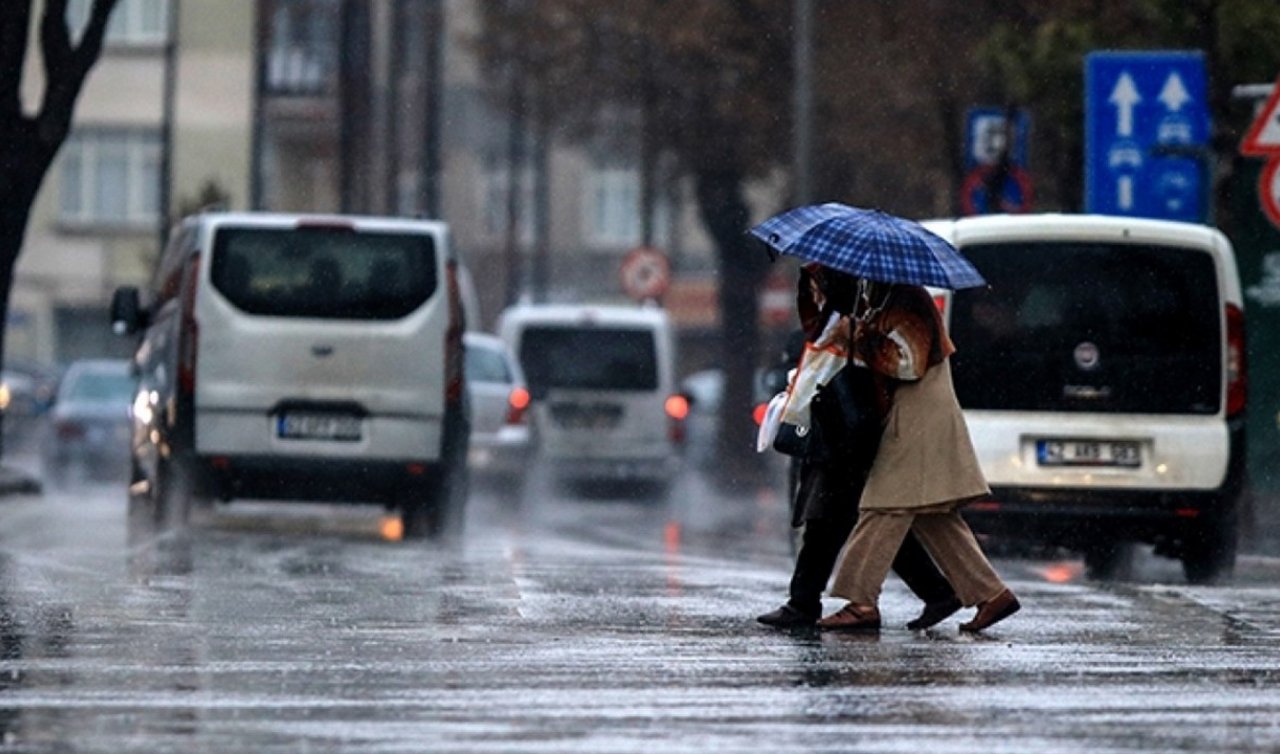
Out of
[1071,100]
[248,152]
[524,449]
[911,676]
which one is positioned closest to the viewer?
[911,676]

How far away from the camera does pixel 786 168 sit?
44.2 metres

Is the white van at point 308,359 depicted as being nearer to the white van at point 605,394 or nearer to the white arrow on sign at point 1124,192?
the white arrow on sign at point 1124,192

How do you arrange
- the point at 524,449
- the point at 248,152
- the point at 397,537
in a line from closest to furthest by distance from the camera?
1. the point at 397,537
2. the point at 524,449
3. the point at 248,152

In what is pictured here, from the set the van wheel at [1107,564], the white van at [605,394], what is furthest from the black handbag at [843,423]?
the white van at [605,394]

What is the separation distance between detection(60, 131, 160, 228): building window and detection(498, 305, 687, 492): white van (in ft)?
119

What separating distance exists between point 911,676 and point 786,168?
3417 centimetres

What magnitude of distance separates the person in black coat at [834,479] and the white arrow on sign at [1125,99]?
11007 mm

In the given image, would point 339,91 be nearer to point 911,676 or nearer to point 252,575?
point 252,575

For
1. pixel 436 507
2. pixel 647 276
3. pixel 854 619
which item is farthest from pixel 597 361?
pixel 854 619

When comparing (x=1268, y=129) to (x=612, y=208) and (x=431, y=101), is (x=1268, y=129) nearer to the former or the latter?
(x=431, y=101)

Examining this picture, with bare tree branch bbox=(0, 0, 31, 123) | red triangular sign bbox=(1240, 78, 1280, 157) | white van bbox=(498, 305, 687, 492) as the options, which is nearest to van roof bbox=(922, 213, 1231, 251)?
red triangular sign bbox=(1240, 78, 1280, 157)

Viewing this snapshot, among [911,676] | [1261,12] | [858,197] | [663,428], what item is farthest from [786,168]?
[911,676]

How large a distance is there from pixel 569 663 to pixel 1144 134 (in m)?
13.1

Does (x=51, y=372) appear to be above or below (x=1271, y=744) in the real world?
below
